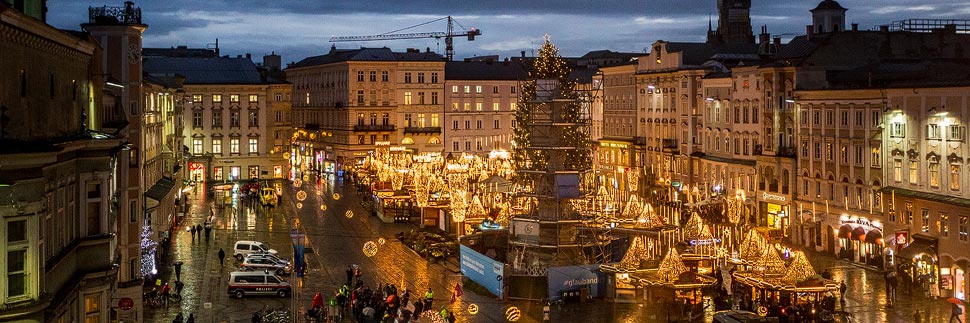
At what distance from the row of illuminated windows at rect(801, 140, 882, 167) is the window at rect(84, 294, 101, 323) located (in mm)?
39474

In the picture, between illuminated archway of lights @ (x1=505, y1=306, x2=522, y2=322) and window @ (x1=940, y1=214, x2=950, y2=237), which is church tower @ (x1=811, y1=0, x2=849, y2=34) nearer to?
window @ (x1=940, y1=214, x2=950, y2=237)

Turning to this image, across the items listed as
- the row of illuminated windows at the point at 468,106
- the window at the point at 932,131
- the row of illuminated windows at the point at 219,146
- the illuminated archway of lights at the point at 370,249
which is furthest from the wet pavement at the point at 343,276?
the row of illuminated windows at the point at 468,106

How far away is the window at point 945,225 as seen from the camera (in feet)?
155

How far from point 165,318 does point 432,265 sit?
15961 mm

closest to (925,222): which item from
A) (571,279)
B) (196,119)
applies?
(571,279)

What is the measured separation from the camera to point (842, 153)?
5975cm

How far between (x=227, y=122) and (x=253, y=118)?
2.33 m

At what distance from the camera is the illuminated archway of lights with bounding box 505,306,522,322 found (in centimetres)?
4197

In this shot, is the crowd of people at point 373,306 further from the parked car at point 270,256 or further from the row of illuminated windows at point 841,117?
the row of illuminated windows at point 841,117

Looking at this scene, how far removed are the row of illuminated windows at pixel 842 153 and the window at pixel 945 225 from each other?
7797mm

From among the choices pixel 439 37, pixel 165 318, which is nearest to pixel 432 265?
pixel 165 318

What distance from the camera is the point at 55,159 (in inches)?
722

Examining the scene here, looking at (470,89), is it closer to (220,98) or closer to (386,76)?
(386,76)

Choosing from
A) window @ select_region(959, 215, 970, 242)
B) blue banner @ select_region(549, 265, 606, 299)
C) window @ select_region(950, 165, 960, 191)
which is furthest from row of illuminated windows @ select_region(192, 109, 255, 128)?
window @ select_region(959, 215, 970, 242)
